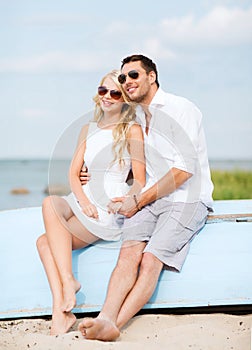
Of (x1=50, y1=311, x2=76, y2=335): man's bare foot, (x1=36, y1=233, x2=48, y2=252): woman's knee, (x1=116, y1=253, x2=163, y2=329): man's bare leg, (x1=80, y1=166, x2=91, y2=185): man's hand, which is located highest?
(x1=80, y1=166, x2=91, y2=185): man's hand

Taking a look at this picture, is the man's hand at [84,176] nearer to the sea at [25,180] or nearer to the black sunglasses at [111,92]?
the black sunglasses at [111,92]

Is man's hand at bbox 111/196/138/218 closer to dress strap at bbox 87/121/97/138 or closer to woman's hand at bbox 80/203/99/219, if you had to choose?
woman's hand at bbox 80/203/99/219

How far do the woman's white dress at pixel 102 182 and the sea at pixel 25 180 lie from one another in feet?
37.9

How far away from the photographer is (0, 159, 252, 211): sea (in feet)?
59.6

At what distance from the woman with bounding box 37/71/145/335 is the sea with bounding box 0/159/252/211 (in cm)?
1153

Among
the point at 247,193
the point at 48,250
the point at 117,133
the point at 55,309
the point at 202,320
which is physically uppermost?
the point at 117,133

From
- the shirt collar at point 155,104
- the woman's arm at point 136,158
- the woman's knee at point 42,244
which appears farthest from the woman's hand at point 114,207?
the shirt collar at point 155,104

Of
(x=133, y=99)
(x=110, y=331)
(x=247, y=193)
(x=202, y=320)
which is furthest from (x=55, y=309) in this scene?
(x=247, y=193)

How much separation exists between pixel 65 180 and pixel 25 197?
15970mm

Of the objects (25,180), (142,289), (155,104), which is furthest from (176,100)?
(25,180)

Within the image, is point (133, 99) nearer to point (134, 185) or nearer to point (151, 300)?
point (134, 185)

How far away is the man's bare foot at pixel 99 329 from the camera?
2.83 metres

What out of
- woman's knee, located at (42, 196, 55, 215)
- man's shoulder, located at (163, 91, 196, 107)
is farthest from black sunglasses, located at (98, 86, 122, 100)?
woman's knee, located at (42, 196, 55, 215)

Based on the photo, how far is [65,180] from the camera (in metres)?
3.59
